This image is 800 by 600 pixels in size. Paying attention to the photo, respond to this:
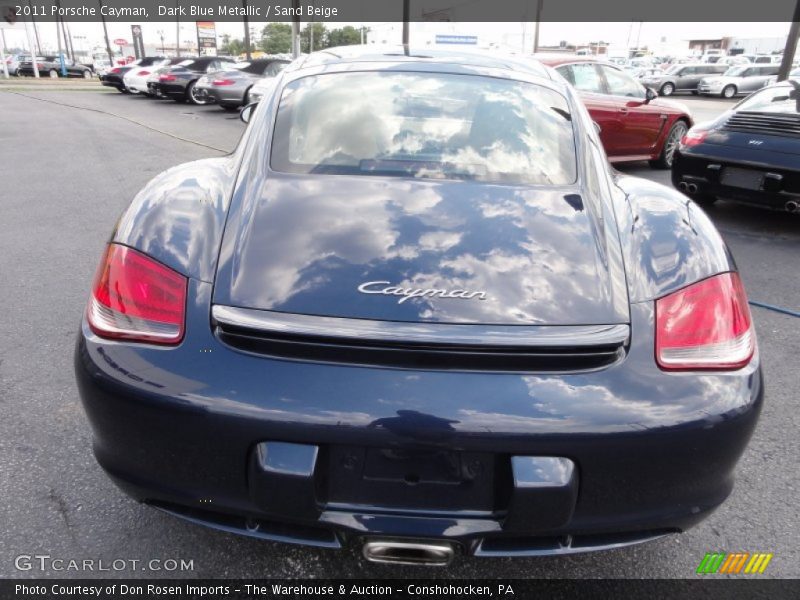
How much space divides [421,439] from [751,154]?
5078mm

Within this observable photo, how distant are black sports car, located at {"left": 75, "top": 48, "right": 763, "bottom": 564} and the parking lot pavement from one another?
1.43ft

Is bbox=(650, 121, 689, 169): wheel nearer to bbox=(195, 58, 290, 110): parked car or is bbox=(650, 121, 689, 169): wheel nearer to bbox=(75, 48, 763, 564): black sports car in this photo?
bbox=(75, 48, 763, 564): black sports car

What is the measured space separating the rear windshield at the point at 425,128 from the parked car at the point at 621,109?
18.4 ft

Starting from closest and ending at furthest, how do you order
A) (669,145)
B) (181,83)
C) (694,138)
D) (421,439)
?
(421,439) → (694,138) → (669,145) → (181,83)

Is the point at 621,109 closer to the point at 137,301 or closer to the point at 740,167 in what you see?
the point at 740,167

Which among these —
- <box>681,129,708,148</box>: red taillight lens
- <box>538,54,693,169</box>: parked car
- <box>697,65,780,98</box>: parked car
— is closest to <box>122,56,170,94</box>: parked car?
<box>538,54,693,169</box>: parked car

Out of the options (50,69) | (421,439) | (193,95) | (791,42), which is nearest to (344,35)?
(50,69)

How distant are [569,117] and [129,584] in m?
2.20

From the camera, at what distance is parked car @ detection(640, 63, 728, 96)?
103 feet

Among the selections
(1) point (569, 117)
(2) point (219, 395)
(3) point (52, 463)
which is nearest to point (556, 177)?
(1) point (569, 117)

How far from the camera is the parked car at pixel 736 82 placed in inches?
1137

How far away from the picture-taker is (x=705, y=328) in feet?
5.37

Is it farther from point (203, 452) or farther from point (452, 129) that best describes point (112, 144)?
point (203, 452)

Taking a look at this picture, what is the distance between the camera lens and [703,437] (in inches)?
58.5
